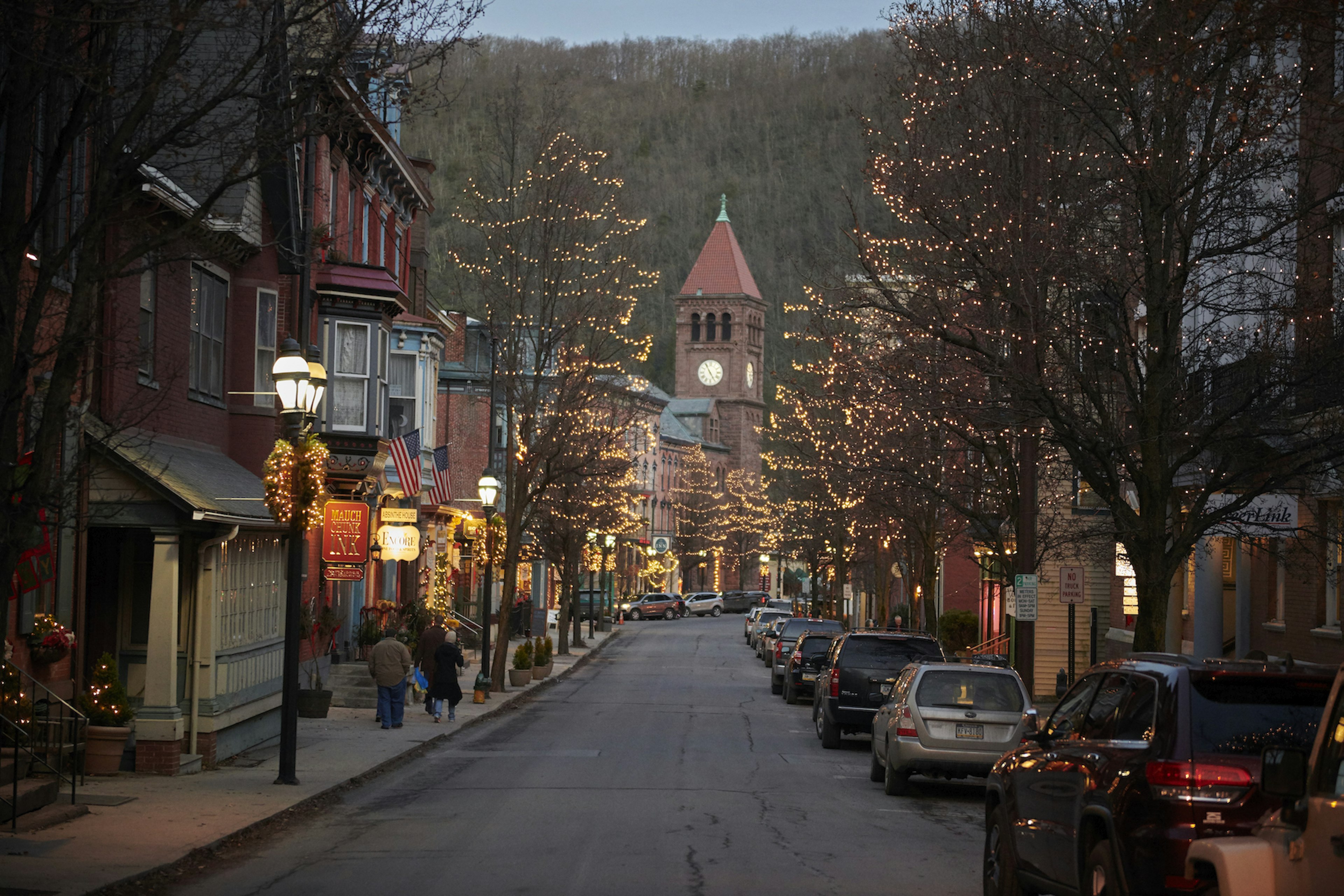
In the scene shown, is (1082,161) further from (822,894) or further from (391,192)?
(391,192)

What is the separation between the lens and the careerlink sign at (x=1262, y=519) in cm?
1775

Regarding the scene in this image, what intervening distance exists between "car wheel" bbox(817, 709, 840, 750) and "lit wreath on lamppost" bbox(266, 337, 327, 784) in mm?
9343

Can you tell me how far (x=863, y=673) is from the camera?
23.2 m

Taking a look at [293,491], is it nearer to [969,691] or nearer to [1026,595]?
[969,691]

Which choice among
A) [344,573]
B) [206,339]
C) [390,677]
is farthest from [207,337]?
[390,677]

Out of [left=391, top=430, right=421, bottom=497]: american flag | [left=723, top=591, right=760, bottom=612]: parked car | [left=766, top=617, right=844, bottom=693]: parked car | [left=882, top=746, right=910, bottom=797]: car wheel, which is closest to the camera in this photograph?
[left=882, top=746, right=910, bottom=797]: car wheel

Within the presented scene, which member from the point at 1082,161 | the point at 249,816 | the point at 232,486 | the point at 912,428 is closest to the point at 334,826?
the point at 249,816

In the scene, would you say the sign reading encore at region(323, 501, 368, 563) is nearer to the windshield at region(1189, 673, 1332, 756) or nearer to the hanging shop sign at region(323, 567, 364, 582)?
the hanging shop sign at region(323, 567, 364, 582)

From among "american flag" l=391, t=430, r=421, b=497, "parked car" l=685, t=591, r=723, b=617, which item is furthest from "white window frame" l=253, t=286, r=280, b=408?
"parked car" l=685, t=591, r=723, b=617

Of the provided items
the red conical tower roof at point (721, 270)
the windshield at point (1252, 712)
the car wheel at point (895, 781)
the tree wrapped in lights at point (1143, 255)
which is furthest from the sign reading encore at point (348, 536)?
the red conical tower roof at point (721, 270)

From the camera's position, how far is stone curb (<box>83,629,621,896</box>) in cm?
1084

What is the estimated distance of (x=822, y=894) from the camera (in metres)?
10.8

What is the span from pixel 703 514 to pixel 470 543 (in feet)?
226

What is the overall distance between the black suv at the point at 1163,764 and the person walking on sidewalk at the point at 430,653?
18782 mm
